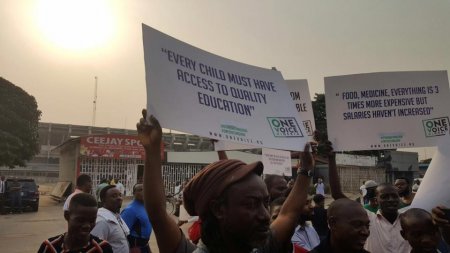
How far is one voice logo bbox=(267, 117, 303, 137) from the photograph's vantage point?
2.95 metres

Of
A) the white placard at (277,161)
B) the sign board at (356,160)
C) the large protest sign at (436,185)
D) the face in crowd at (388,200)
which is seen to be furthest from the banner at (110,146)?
the large protest sign at (436,185)

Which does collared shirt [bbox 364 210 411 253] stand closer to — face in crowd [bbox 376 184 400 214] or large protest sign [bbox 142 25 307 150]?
face in crowd [bbox 376 184 400 214]

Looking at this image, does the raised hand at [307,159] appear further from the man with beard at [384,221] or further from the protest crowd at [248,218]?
the man with beard at [384,221]

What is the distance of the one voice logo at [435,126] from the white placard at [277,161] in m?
2.34

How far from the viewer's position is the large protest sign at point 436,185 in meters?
2.82

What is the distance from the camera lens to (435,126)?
3.67 meters

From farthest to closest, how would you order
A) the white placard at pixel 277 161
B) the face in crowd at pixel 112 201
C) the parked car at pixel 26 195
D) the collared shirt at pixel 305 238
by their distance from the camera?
the parked car at pixel 26 195 → the white placard at pixel 277 161 → the face in crowd at pixel 112 201 → the collared shirt at pixel 305 238

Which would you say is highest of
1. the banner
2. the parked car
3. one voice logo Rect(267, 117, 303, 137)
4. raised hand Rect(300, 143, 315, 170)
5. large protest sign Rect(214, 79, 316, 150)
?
the banner

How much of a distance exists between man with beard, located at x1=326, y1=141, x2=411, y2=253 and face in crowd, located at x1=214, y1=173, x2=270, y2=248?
1820 mm

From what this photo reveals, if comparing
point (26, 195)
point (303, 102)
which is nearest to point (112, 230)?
point (303, 102)

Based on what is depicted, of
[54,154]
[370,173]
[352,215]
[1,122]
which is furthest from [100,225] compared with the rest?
[54,154]

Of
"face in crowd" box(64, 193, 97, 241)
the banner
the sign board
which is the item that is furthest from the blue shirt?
the sign board

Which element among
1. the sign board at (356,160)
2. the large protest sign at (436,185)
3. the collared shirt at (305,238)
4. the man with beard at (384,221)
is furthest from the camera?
the sign board at (356,160)

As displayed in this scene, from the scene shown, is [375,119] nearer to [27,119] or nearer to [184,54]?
[184,54]
